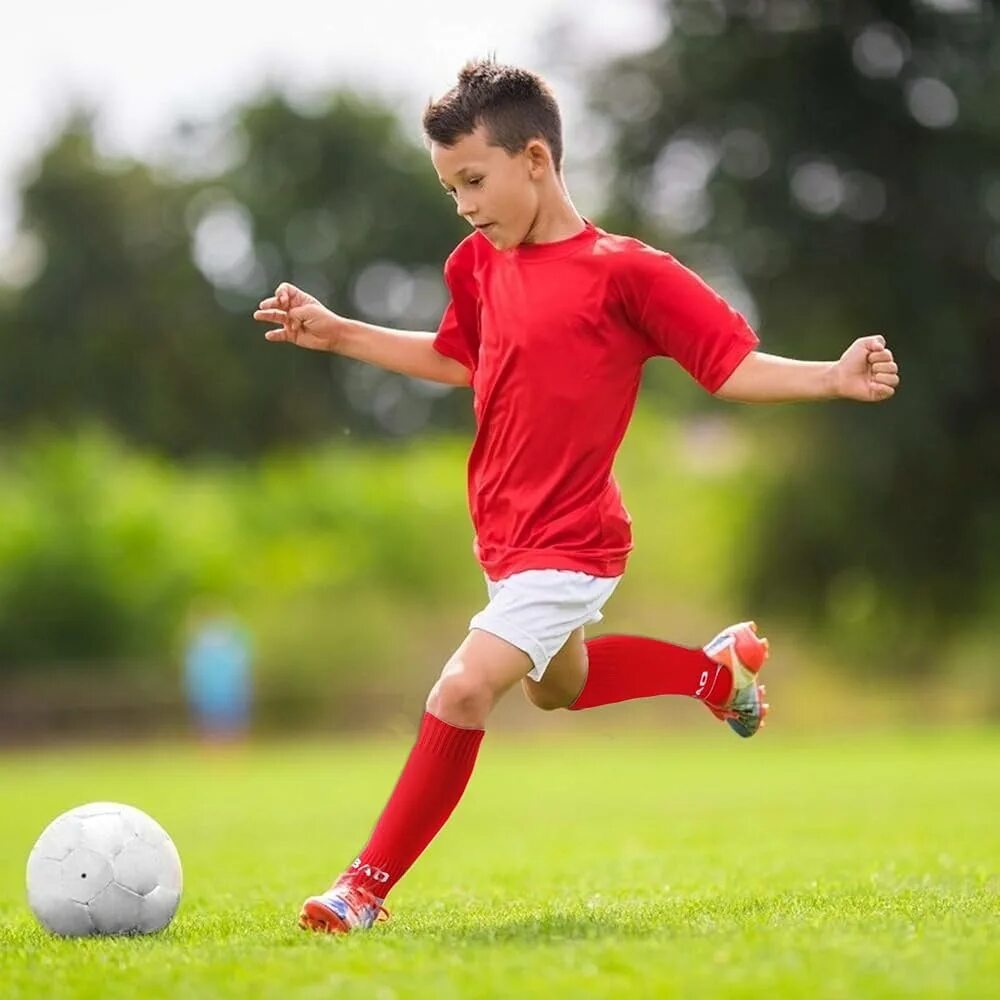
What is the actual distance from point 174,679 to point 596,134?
863 centimetres

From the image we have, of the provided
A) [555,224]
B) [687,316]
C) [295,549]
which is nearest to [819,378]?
[687,316]

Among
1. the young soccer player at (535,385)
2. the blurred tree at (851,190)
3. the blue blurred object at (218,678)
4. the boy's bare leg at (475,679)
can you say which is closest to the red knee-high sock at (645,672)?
the young soccer player at (535,385)

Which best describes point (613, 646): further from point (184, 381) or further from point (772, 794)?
point (184, 381)

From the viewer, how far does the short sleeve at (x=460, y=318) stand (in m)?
4.82

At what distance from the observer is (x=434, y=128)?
4496mm

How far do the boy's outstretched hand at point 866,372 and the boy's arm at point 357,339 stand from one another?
122 cm

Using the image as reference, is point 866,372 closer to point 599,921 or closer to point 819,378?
point 819,378

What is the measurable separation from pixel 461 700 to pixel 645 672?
1.00 m

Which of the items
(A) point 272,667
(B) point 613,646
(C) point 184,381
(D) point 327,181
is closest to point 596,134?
(A) point 272,667

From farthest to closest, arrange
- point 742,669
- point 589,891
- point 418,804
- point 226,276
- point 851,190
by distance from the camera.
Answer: point 226,276, point 851,190, point 589,891, point 742,669, point 418,804

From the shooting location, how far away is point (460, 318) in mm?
4906

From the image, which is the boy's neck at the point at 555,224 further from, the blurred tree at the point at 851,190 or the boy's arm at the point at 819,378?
the blurred tree at the point at 851,190

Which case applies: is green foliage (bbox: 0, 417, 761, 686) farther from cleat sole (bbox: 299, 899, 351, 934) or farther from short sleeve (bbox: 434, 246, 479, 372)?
cleat sole (bbox: 299, 899, 351, 934)

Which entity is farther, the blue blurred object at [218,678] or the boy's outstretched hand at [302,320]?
the blue blurred object at [218,678]
